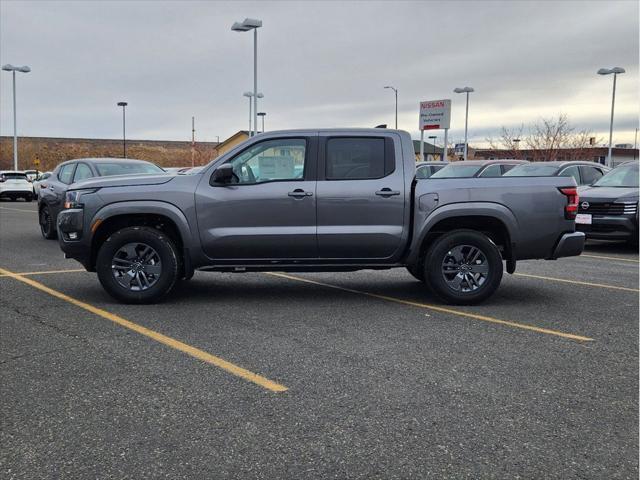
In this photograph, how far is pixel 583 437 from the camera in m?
3.52

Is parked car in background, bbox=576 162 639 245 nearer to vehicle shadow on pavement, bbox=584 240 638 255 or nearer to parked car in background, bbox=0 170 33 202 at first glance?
vehicle shadow on pavement, bbox=584 240 638 255

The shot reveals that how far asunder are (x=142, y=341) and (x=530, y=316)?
3896 millimetres

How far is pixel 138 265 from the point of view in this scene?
6.92m

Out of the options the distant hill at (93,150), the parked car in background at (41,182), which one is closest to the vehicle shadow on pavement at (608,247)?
the parked car in background at (41,182)

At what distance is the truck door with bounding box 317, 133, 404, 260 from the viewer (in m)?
6.83

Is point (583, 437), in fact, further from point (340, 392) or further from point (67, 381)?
point (67, 381)

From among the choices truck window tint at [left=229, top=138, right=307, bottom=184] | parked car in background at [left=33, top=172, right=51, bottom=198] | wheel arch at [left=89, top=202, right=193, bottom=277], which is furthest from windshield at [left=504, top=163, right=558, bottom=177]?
parked car in background at [left=33, top=172, right=51, bottom=198]

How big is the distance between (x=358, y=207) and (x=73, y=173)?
7898mm

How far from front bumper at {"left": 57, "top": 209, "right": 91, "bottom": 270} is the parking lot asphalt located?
21.6 inches

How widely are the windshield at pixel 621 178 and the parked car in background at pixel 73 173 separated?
9319 mm

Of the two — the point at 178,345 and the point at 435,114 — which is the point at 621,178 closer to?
the point at 178,345

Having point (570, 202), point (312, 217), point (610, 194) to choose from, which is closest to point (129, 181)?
point (312, 217)

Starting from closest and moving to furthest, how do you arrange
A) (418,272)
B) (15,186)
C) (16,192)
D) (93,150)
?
(418,272), (15,186), (16,192), (93,150)

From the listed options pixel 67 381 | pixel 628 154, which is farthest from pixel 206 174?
pixel 628 154
